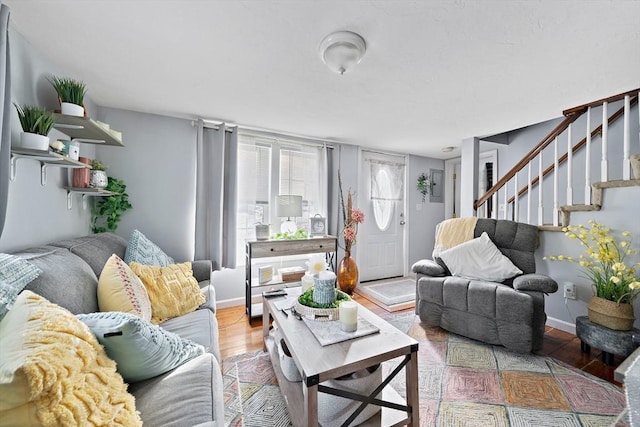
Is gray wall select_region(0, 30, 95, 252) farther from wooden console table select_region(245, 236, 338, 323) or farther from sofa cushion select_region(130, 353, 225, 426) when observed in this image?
wooden console table select_region(245, 236, 338, 323)

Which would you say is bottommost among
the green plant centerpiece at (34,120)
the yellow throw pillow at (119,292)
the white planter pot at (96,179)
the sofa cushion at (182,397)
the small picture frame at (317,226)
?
the sofa cushion at (182,397)

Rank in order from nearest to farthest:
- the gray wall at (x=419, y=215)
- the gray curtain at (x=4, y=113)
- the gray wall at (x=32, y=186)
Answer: the gray curtain at (x=4, y=113) < the gray wall at (x=32, y=186) < the gray wall at (x=419, y=215)

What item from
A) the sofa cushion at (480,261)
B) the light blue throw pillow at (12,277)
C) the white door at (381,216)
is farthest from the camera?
the white door at (381,216)

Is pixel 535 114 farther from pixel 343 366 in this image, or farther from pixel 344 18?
pixel 343 366

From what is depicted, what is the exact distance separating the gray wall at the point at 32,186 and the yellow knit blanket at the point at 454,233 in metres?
3.32

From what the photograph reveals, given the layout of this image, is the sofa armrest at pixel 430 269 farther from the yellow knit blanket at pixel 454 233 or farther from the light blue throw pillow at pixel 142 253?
the light blue throw pillow at pixel 142 253

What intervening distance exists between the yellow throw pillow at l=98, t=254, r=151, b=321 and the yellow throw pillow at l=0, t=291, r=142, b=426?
500 mm

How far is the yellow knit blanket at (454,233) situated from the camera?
273cm

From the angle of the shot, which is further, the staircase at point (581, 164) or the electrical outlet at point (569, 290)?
the electrical outlet at point (569, 290)

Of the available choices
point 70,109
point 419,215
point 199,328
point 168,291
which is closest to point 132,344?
point 199,328

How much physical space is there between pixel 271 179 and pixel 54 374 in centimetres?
282

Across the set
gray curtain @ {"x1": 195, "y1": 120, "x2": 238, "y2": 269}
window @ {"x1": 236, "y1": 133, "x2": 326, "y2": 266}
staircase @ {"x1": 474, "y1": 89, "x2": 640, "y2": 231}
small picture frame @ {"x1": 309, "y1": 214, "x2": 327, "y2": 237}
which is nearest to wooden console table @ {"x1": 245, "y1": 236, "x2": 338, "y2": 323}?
small picture frame @ {"x1": 309, "y1": 214, "x2": 327, "y2": 237}

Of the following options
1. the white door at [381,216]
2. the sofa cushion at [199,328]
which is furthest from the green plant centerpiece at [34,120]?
the white door at [381,216]

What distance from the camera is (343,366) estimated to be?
1.09 metres
